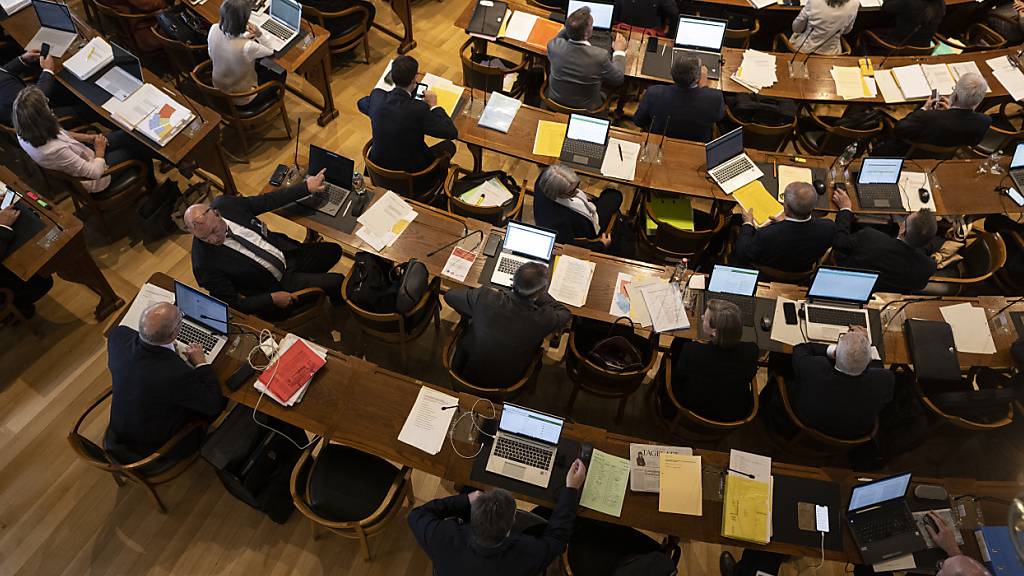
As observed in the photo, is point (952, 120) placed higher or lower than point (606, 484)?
higher

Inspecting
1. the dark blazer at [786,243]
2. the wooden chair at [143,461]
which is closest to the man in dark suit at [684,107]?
the dark blazer at [786,243]

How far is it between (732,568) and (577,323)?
6.04 feet

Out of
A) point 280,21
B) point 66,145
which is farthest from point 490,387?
point 280,21

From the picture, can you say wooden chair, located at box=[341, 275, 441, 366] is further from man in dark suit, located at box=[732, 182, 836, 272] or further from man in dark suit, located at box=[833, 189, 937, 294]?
man in dark suit, located at box=[833, 189, 937, 294]

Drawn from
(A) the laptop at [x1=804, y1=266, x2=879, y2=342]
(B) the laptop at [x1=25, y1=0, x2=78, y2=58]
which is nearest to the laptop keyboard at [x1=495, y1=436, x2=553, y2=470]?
(A) the laptop at [x1=804, y1=266, x2=879, y2=342]

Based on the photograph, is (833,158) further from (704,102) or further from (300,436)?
(300,436)

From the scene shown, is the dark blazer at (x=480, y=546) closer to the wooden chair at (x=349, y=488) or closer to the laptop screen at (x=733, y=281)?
the wooden chair at (x=349, y=488)

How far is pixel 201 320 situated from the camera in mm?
4086

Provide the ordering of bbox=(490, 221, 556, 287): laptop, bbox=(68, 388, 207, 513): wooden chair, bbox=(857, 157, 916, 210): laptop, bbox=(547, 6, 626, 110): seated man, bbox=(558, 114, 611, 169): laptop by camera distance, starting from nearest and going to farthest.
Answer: bbox=(68, 388, 207, 513): wooden chair < bbox=(490, 221, 556, 287): laptop < bbox=(857, 157, 916, 210): laptop < bbox=(558, 114, 611, 169): laptop < bbox=(547, 6, 626, 110): seated man

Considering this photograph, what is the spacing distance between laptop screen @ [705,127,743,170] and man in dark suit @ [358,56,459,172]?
2.03 meters

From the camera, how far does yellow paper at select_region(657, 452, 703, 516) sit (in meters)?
3.57

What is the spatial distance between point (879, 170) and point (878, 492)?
2.66 m

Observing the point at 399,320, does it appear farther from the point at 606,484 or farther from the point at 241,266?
the point at 606,484

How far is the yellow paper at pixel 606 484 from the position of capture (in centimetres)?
355
